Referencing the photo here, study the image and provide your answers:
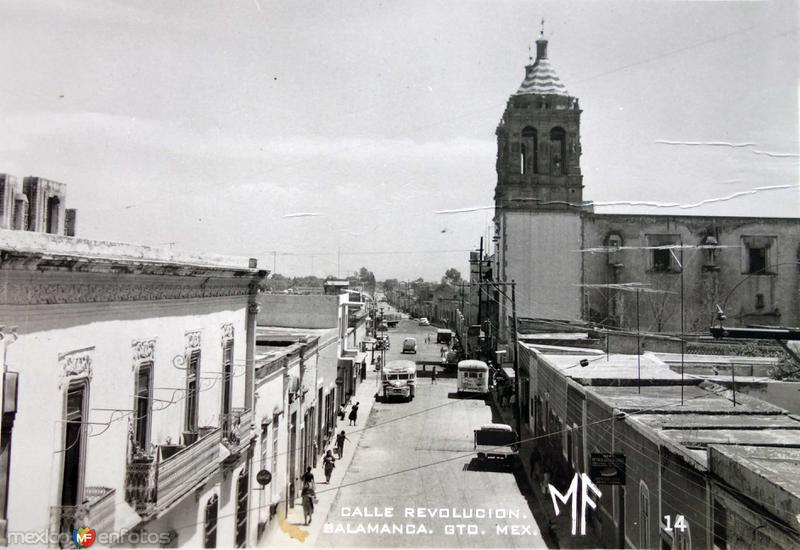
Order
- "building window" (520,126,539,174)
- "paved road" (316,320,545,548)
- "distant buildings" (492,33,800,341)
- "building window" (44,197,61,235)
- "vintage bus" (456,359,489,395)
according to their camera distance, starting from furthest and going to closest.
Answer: "building window" (520,126,539,174)
"distant buildings" (492,33,800,341)
"vintage bus" (456,359,489,395)
"paved road" (316,320,545,548)
"building window" (44,197,61,235)

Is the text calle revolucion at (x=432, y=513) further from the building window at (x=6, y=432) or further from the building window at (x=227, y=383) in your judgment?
the building window at (x=6, y=432)

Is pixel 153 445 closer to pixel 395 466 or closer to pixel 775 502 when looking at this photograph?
pixel 775 502

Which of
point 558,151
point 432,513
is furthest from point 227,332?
point 558,151

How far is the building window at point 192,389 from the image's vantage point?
8930 mm

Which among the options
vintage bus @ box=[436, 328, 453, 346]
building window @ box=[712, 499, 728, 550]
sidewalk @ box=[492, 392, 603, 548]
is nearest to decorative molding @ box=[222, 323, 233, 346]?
sidewalk @ box=[492, 392, 603, 548]

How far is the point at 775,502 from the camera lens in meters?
6.35

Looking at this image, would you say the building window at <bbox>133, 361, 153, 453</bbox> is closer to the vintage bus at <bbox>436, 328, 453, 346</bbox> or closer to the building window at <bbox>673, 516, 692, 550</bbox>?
the building window at <bbox>673, 516, 692, 550</bbox>

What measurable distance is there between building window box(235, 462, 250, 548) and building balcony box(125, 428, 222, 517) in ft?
8.22

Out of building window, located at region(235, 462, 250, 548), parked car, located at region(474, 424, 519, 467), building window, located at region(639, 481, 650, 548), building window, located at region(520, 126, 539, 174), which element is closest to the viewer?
building window, located at region(639, 481, 650, 548)

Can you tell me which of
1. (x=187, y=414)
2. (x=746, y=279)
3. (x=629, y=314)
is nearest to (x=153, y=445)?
(x=187, y=414)

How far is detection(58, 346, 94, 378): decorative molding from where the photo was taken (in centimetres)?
589

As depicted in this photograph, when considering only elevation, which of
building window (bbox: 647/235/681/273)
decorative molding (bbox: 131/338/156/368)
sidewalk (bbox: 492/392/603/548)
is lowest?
sidewalk (bbox: 492/392/603/548)

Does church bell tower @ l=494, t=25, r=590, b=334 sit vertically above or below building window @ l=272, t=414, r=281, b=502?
above

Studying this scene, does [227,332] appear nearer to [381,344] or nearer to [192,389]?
[192,389]
